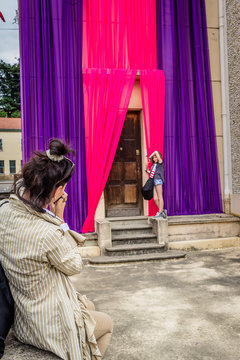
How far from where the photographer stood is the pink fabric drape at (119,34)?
667cm

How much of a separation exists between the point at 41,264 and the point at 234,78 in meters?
6.60

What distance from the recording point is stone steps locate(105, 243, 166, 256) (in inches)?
234

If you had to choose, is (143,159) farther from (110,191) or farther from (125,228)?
(125,228)

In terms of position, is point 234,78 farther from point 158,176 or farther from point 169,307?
point 169,307

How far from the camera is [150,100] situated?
687 centimetres

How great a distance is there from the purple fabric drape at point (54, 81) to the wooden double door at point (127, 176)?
90cm

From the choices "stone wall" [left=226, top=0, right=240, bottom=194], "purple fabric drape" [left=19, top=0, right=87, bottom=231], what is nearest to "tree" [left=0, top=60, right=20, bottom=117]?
"purple fabric drape" [left=19, top=0, right=87, bottom=231]

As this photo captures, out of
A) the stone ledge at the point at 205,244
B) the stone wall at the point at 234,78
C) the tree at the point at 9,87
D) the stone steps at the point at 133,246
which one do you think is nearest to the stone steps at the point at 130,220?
the stone steps at the point at 133,246

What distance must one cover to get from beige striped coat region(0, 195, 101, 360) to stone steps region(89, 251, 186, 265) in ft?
Answer: 13.0

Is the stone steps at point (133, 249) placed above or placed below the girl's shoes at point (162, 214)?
below

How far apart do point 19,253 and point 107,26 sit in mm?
6238

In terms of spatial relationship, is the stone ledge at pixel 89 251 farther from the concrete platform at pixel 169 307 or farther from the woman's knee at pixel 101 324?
the woman's knee at pixel 101 324

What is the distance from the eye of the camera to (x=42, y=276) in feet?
5.31

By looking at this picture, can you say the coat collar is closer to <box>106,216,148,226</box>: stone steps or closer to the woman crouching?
the woman crouching
